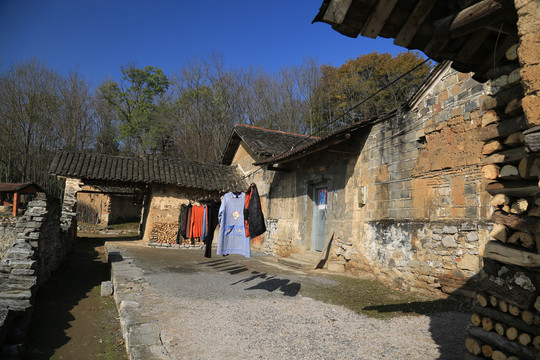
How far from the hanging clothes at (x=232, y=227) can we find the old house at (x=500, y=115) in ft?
14.6

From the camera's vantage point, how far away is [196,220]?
10.5m

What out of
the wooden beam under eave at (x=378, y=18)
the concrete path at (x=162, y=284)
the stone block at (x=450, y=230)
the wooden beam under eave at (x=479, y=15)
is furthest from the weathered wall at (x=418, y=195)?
the wooden beam under eave at (x=378, y=18)

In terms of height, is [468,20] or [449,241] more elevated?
[468,20]

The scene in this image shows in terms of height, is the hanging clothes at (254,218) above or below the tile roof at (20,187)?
below

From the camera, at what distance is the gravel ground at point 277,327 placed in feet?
→ 11.2

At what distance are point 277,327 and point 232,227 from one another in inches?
116

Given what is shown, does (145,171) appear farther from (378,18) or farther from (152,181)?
(378,18)

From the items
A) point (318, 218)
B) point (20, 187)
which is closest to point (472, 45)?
point (318, 218)

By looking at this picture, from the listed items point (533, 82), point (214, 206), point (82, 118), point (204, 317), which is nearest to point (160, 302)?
point (204, 317)

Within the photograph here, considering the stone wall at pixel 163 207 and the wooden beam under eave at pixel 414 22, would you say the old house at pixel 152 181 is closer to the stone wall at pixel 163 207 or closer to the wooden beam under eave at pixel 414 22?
the stone wall at pixel 163 207

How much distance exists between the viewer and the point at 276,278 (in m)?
7.49

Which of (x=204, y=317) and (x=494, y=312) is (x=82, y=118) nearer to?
(x=204, y=317)

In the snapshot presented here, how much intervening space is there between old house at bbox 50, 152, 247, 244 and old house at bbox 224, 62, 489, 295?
6166 mm

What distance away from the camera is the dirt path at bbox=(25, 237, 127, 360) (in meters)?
4.27
